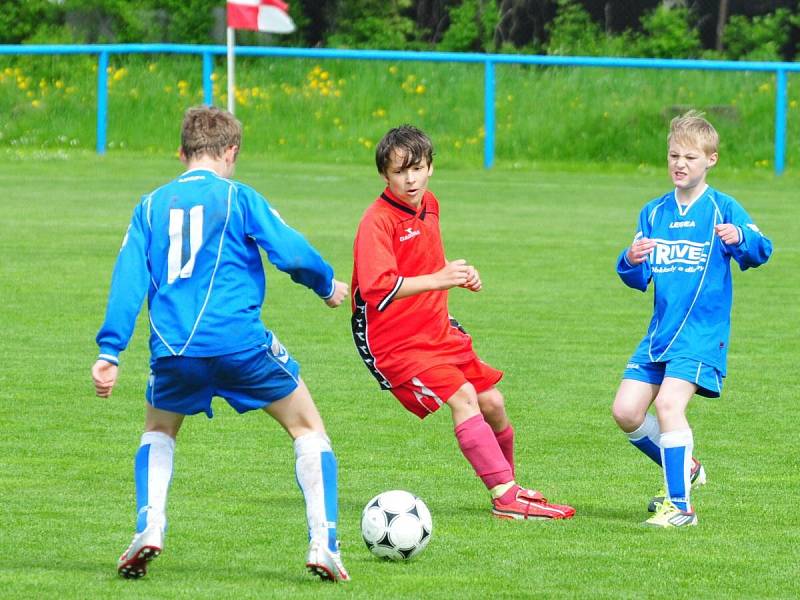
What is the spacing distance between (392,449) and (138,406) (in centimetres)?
164

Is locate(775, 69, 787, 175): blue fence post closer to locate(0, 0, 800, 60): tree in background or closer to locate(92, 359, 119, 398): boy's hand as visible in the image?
locate(0, 0, 800, 60): tree in background

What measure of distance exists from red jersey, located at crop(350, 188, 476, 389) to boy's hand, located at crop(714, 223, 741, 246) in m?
1.04

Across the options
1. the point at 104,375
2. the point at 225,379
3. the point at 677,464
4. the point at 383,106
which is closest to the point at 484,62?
the point at 383,106

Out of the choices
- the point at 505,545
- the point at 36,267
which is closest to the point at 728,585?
the point at 505,545

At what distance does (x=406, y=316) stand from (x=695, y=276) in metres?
1.09

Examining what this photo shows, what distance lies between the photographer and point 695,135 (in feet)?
22.1

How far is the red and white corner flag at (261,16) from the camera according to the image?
23984mm

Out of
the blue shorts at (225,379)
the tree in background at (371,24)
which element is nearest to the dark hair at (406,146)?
the blue shorts at (225,379)

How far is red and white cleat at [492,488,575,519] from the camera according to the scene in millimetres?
6617

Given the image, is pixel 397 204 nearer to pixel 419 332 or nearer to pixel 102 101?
pixel 419 332

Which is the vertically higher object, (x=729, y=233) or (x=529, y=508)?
(x=729, y=233)

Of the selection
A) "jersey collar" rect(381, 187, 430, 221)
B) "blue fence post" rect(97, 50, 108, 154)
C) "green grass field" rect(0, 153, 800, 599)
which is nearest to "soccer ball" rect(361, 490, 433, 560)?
"green grass field" rect(0, 153, 800, 599)

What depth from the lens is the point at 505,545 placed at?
619cm

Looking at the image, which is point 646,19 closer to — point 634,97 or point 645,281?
point 634,97
